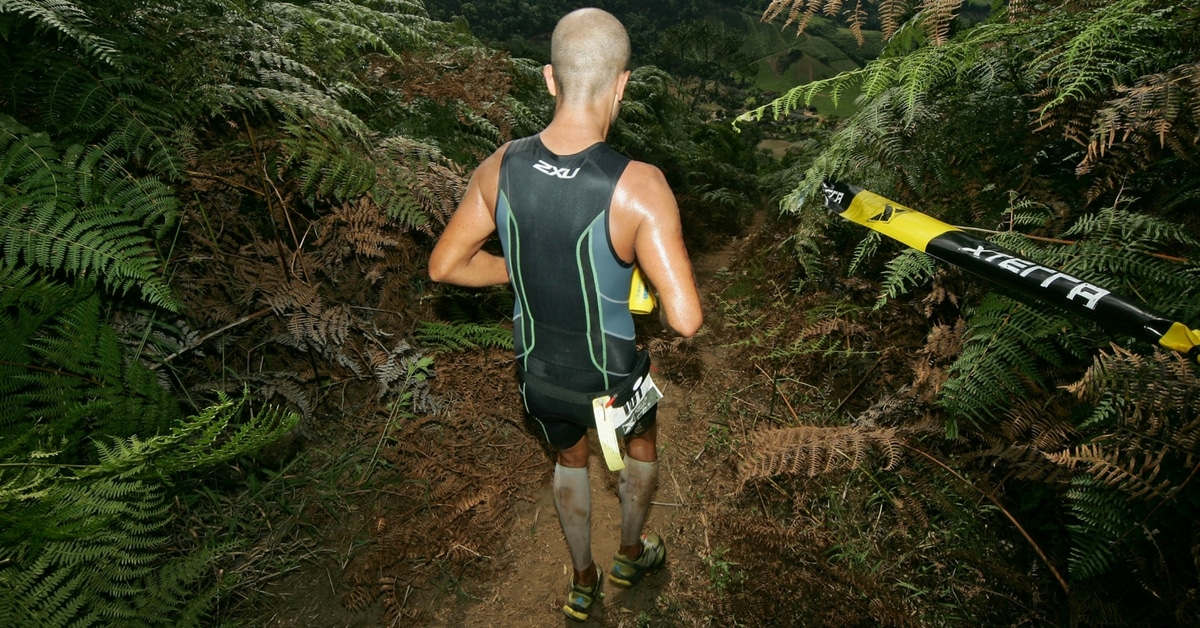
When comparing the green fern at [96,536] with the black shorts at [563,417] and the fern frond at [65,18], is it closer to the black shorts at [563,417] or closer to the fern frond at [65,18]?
the black shorts at [563,417]

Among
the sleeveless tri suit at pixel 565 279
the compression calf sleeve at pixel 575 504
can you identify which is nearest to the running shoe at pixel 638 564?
A: the compression calf sleeve at pixel 575 504

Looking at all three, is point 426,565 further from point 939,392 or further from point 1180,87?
point 1180,87

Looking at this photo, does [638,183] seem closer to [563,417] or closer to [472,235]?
[472,235]

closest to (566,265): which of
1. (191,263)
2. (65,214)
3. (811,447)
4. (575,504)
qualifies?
→ (575,504)

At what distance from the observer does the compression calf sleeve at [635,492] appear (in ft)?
8.64

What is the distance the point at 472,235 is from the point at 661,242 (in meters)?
0.83

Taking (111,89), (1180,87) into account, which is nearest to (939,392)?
(1180,87)

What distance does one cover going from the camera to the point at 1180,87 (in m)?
1.97

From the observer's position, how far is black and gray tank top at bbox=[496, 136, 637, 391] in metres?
1.95

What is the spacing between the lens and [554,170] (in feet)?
6.46

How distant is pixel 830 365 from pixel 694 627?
2.03 meters

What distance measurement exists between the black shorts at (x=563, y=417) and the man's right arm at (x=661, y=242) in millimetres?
594

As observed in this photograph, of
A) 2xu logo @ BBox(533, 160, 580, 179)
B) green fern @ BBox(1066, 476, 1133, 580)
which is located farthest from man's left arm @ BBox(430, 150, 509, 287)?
green fern @ BBox(1066, 476, 1133, 580)

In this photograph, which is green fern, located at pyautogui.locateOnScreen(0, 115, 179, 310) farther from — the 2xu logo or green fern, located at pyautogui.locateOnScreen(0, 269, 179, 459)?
the 2xu logo
